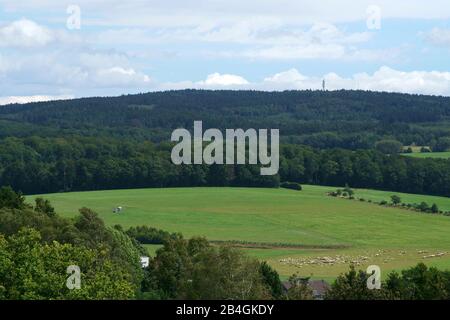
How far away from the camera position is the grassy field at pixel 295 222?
88.8 meters

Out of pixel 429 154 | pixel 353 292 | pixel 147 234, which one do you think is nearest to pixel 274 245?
pixel 147 234

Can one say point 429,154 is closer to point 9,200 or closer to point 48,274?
point 9,200

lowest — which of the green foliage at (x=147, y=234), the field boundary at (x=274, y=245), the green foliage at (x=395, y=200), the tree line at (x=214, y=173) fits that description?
the field boundary at (x=274, y=245)

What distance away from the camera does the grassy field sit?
88.8 m

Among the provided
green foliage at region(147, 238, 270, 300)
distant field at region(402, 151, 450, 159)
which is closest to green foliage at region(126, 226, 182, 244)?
green foliage at region(147, 238, 270, 300)

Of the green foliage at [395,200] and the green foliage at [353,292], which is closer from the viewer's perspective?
the green foliage at [353,292]

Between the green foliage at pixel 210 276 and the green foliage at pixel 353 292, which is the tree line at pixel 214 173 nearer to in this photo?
the green foliage at pixel 210 276

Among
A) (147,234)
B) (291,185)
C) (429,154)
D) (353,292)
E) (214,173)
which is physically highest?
(429,154)

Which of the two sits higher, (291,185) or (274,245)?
(291,185)

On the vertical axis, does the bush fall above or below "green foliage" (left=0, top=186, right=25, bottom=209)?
below

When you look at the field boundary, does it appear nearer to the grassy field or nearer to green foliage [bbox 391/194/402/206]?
the grassy field

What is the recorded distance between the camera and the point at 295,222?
114 m

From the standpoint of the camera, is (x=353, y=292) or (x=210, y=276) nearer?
(x=353, y=292)

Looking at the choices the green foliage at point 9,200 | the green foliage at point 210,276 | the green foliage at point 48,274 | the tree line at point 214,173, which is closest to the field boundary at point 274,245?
the green foliage at point 9,200
